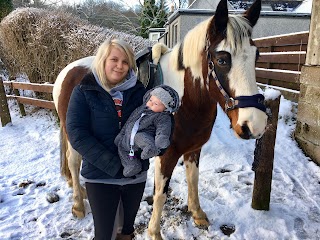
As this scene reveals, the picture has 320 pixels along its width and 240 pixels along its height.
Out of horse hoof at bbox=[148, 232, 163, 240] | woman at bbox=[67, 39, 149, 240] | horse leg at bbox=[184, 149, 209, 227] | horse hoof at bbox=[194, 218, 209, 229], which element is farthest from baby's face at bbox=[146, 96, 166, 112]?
horse hoof at bbox=[194, 218, 209, 229]

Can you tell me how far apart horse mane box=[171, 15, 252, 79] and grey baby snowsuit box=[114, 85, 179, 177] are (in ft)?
1.80

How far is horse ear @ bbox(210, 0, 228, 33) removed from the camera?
176cm

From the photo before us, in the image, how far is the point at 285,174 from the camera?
353cm

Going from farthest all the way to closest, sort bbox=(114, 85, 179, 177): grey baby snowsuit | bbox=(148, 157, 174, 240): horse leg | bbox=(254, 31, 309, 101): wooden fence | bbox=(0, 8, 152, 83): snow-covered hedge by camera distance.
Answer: bbox=(0, 8, 152, 83): snow-covered hedge, bbox=(254, 31, 309, 101): wooden fence, bbox=(148, 157, 174, 240): horse leg, bbox=(114, 85, 179, 177): grey baby snowsuit

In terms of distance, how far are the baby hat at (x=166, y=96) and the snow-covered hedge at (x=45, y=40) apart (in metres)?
6.44

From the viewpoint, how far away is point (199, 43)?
2047 millimetres

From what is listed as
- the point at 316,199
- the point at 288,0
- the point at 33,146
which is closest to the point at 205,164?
the point at 316,199

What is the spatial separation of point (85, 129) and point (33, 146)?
4128 millimetres

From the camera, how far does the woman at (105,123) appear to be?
1.65 metres

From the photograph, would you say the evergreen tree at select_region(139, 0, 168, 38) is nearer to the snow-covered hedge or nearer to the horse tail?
the snow-covered hedge

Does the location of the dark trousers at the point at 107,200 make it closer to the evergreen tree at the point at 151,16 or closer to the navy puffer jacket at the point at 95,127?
the navy puffer jacket at the point at 95,127

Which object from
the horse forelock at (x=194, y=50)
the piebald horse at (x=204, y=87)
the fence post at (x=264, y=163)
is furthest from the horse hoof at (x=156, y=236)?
the horse forelock at (x=194, y=50)

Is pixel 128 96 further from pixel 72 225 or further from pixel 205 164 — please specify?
pixel 205 164

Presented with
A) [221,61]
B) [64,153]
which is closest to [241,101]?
[221,61]
